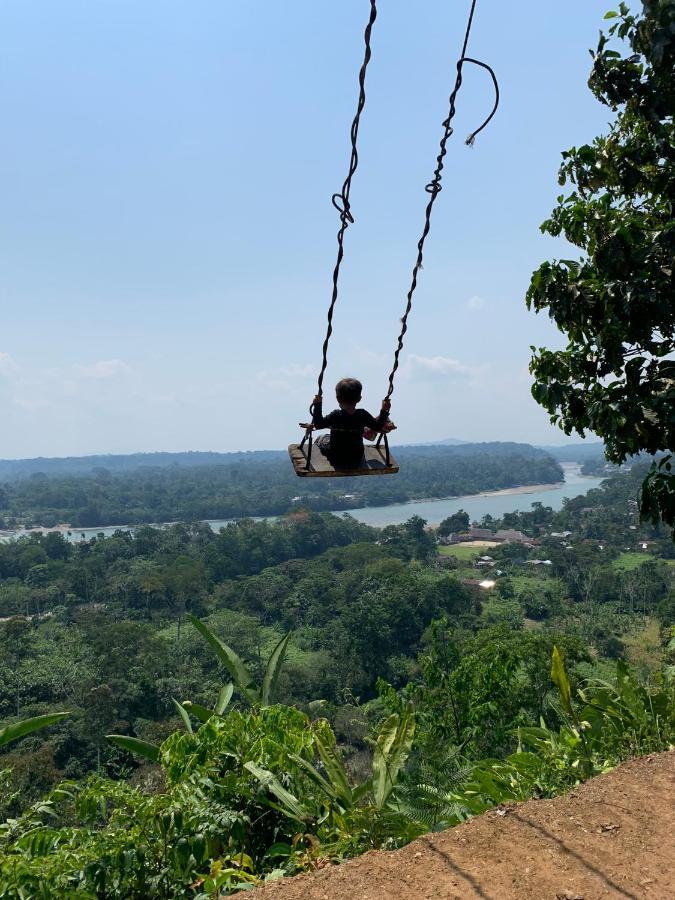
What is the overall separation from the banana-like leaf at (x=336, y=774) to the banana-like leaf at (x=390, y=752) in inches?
6.9

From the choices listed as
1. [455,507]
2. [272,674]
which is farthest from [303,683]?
[455,507]

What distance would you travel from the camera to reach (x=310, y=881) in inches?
114

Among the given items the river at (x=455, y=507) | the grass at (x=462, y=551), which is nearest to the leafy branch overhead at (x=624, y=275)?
the grass at (x=462, y=551)

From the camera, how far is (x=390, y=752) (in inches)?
155

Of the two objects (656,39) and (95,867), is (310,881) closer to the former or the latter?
(95,867)

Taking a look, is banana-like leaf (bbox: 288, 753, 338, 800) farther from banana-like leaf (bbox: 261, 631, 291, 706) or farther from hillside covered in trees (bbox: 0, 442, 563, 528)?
hillside covered in trees (bbox: 0, 442, 563, 528)

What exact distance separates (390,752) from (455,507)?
431ft

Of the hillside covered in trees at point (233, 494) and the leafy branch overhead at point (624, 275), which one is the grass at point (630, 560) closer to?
the leafy branch overhead at point (624, 275)

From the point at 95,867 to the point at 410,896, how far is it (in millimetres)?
1526

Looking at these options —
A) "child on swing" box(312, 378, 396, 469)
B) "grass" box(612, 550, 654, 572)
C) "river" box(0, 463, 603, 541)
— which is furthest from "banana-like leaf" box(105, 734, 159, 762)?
"river" box(0, 463, 603, 541)

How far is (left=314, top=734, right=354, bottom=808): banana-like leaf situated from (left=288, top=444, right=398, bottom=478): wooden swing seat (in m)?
1.70

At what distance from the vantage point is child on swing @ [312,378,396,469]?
14.5ft

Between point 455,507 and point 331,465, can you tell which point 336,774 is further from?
point 455,507

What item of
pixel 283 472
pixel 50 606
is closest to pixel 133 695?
pixel 50 606
